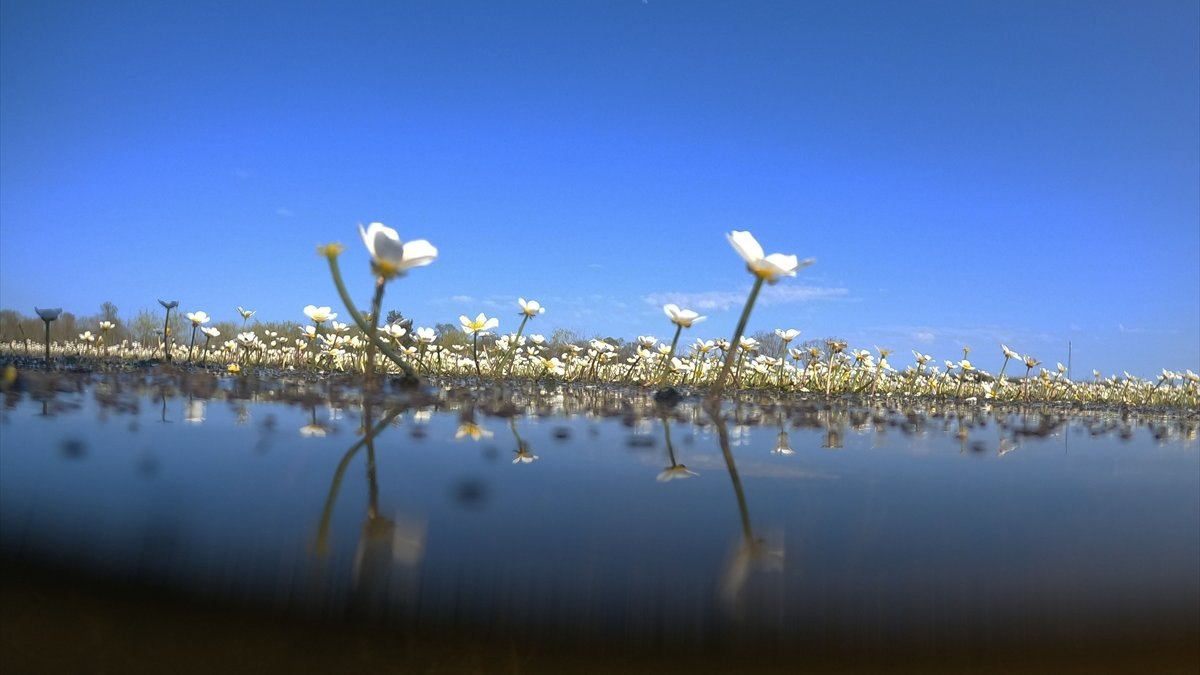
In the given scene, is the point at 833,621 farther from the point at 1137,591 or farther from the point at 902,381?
the point at 902,381

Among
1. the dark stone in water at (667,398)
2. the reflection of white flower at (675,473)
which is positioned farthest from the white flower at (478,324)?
the reflection of white flower at (675,473)

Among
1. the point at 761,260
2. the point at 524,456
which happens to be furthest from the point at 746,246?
the point at 524,456

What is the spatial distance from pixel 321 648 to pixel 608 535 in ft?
1.07

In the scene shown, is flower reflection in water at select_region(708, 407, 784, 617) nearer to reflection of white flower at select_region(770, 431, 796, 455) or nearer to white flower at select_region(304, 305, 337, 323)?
reflection of white flower at select_region(770, 431, 796, 455)

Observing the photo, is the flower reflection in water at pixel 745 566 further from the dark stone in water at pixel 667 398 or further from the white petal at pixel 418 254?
the dark stone in water at pixel 667 398

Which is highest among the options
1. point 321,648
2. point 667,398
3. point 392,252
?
point 392,252

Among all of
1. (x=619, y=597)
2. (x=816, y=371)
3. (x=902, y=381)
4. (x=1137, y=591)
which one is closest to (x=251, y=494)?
(x=619, y=597)

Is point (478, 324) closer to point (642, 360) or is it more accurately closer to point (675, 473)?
point (642, 360)

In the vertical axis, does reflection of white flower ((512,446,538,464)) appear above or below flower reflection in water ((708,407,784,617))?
above

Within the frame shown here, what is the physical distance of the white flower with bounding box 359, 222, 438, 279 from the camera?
1817mm

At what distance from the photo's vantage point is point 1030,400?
20.3 feet

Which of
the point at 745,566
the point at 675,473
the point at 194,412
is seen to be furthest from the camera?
the point at 194,412

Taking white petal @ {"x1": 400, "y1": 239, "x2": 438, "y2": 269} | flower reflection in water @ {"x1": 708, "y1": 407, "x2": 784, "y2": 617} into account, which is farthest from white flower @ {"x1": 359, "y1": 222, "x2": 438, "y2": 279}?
flower reflection in water @ {"x1": 708, "y1": 407, "x2": 784, "y2": 617}

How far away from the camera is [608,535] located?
771 millimetres
